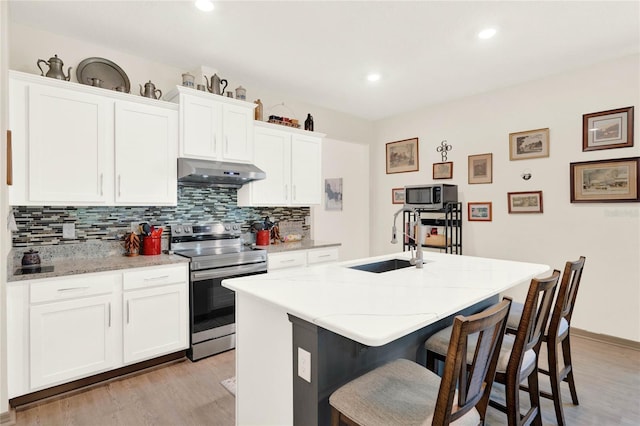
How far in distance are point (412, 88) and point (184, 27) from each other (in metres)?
2.57

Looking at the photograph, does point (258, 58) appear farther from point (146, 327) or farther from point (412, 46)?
point (146, 327)

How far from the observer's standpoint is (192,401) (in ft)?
7.48

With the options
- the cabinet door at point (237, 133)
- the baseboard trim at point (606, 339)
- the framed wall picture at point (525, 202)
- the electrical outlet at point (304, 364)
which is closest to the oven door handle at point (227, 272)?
the cabinet door at point (237, 133)

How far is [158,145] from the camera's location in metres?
2.91

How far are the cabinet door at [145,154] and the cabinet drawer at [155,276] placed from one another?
596 mm

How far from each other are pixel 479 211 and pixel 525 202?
1.74ft

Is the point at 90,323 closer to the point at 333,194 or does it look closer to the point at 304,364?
the point at 304,364

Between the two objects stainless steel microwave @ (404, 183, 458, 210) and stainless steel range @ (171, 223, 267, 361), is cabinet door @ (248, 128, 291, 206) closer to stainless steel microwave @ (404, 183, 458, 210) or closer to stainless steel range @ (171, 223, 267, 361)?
stainless steel range @ (171, 223, 267, 361)

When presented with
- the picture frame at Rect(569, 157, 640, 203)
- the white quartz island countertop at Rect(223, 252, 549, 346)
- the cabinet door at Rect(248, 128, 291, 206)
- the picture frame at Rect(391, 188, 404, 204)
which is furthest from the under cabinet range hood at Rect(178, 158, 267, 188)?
the picture frame at Rect(569, 157, 640, 203)

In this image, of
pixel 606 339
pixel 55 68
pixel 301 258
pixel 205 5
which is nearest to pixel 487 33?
pixel 205 5

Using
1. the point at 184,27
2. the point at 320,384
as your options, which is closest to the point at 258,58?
the point at 184,27

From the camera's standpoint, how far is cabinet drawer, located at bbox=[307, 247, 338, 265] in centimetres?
379

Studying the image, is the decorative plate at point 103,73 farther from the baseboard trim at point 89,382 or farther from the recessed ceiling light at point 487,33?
the recessed ceiling light at point 487,33

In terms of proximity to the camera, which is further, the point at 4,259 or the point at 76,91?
the point at 76,91
